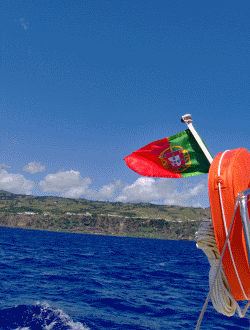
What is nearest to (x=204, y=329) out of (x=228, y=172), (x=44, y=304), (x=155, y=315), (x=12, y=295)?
(x=155, y=315)

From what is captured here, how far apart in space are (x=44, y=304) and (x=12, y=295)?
3027 mm

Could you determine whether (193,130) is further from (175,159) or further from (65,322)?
(65,322)

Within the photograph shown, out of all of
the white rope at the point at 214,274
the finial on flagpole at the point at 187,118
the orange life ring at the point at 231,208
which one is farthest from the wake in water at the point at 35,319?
the finial on flagpole at the point at 187,118

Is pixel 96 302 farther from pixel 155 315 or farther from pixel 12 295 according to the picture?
pixel 12 295

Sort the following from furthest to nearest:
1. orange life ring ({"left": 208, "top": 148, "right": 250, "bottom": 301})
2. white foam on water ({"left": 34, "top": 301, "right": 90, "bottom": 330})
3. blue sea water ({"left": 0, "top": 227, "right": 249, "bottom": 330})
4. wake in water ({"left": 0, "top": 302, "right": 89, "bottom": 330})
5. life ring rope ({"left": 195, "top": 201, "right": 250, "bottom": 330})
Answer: blue sea water ({"left": 0, "top": 227, "right": 249, "bottom": 330}), white foam on water ({"left": 34, "top": 301, "right": 90, "bottom": 330}), wake in water ({"left": 0, "top": 302, "right": 89, "bottom": 330}), life ring rope ({"left": 195, "top": 201, "right": 250, "bottom": 330}), orange life ring ({"left": 208, "top": 148, "right": 250, "bottom": 301})

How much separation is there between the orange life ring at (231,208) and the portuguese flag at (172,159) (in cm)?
115

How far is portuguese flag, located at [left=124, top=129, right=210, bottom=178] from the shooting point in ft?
16.4

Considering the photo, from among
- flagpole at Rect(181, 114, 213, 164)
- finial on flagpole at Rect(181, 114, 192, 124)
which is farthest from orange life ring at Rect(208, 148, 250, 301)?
finial on flagpole at Rect(181, 114, 192, 124)

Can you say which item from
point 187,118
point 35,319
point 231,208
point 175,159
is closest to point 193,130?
point 187,118

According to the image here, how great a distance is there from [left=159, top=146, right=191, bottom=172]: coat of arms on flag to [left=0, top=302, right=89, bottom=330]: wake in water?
11.0 metres

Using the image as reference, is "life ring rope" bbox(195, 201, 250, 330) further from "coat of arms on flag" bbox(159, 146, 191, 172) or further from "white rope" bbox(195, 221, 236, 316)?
"coat of arms on flag" bbox(159, 146, 191, 172)

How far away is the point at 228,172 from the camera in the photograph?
352 centimetres

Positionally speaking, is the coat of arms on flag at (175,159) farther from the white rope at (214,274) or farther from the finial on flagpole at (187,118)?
the white rope at (214,274)

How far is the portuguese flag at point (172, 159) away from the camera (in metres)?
5.01
